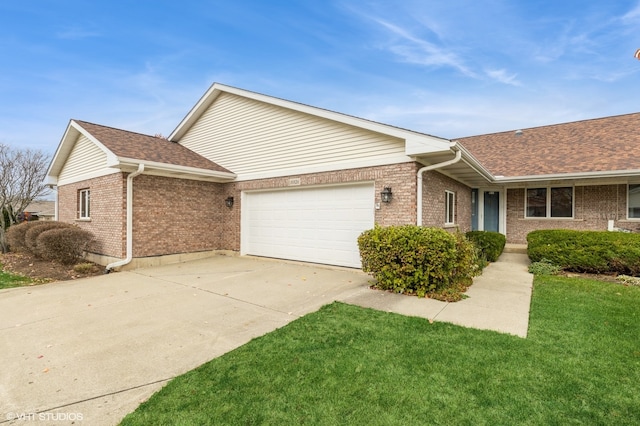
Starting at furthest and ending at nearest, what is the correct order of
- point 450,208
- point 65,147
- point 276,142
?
point 65,147
point 450,208
point 276,142

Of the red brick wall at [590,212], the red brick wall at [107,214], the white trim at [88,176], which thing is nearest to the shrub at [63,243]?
the red brick wall at [107,214]

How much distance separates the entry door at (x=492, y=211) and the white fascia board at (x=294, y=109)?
8459mm

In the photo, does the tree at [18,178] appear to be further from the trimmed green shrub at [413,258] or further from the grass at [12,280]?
the trimmed green shrub at [413,258]

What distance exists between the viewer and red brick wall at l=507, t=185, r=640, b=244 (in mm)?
10953

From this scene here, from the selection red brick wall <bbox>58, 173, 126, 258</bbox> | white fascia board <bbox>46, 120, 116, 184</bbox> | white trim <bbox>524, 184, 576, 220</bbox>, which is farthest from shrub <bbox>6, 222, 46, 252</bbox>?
white trim <bbox>524, 184, 576, 220</bbox>

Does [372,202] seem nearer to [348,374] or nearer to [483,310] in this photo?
[483,310]

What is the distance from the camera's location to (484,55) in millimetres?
12062

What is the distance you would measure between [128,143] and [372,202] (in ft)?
26.2

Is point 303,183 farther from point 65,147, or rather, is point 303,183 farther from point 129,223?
point 65,147

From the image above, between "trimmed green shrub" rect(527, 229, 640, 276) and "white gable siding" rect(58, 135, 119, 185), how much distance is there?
496 inches

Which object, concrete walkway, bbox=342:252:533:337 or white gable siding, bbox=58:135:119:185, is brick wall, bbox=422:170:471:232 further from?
white gable siding, bbox=58:135:119:185

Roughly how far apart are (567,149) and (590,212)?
275 cm

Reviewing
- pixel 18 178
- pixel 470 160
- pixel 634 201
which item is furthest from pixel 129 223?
pixel 634 201

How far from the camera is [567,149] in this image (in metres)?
12.5
